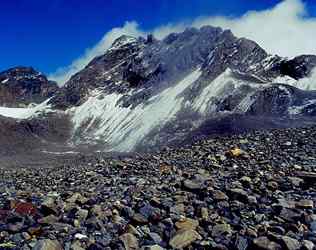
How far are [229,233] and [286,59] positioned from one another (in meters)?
124

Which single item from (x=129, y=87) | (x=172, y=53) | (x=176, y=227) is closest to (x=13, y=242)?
(x=176, y=227)

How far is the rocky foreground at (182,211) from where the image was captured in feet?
36.5

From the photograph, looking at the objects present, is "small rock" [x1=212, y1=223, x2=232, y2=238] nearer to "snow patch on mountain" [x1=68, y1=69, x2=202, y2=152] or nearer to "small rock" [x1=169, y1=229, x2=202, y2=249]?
"small rock" [x1=169, y1=229, x2=202, y2=249]

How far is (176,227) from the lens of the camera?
12.0 meters

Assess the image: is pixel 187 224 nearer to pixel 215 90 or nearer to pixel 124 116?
pixel 215 90

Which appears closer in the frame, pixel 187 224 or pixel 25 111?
pixel 187 224

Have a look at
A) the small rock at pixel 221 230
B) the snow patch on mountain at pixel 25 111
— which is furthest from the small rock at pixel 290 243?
the snow patch on mountain at pixel 25 111

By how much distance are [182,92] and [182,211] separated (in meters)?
107

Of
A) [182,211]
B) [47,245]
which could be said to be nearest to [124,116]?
[182,211]

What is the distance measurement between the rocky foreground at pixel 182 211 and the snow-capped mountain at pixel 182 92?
47.5 m

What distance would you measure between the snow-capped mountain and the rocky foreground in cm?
4750

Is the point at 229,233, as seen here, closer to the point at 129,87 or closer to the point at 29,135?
the point at 29,135

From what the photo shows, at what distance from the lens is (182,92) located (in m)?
120

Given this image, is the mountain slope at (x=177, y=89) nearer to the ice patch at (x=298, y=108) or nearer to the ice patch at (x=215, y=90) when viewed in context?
the ice patch at (x=215, y=90)
